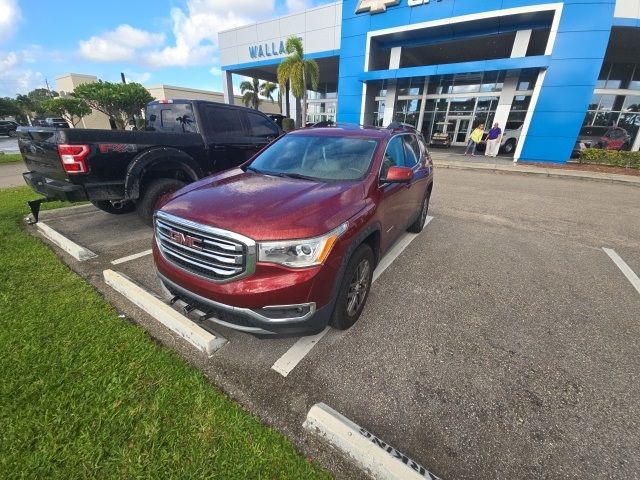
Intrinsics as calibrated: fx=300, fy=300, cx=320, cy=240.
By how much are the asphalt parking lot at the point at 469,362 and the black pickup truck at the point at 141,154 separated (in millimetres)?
874

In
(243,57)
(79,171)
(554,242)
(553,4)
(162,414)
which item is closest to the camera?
(162,414)

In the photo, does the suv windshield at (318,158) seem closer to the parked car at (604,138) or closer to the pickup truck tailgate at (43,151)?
the pickup truck tailgate at (43,151)

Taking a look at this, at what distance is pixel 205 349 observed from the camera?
2.53m

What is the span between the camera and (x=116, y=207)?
517cm

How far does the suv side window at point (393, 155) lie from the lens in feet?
10.6

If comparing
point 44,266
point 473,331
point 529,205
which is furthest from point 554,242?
point 44,266

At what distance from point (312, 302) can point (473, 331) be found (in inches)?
71.6

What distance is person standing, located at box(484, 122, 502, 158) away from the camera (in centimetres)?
1711

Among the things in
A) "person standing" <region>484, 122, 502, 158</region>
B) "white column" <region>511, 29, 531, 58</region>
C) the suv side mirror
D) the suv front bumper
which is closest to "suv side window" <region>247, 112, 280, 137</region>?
the suv side mirror

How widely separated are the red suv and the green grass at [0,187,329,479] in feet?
1.87

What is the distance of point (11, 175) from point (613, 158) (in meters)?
25.7

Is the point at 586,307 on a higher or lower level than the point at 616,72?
lower

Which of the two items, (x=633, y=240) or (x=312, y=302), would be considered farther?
(x=633, y=240)

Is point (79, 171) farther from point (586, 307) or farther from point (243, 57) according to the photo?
point (243, 57)
